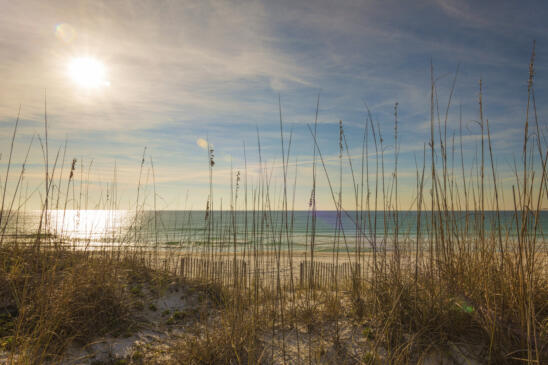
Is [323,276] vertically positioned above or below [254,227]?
below

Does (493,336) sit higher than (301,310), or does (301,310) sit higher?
(493,336)

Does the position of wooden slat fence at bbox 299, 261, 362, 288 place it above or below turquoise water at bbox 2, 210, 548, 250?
below

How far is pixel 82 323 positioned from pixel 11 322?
44cm

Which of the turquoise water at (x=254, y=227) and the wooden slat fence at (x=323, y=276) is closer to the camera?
the turquoise water at (x=254, y=227)

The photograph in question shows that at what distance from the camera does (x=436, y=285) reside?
2061mm

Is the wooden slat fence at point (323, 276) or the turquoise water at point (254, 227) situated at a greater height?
the turquoise water at point (254, 227)

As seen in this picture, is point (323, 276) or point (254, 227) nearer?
point (254, 227)

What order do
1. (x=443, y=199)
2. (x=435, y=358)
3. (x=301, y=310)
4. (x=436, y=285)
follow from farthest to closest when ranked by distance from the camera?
(x=301, y=310), (x=443, y=199), (x=436, y=285), (x=435, y=358)

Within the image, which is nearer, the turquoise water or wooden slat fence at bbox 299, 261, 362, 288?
the turquoise water

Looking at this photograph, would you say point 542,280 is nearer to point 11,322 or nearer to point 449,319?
point 449,319

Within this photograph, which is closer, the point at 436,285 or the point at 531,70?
the point at 531,70

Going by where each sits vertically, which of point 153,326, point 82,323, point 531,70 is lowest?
point 153,326

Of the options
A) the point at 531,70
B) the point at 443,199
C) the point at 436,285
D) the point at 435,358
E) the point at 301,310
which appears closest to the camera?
the point at 531,70

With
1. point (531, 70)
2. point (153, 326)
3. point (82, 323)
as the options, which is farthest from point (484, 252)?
point (82, 323)
